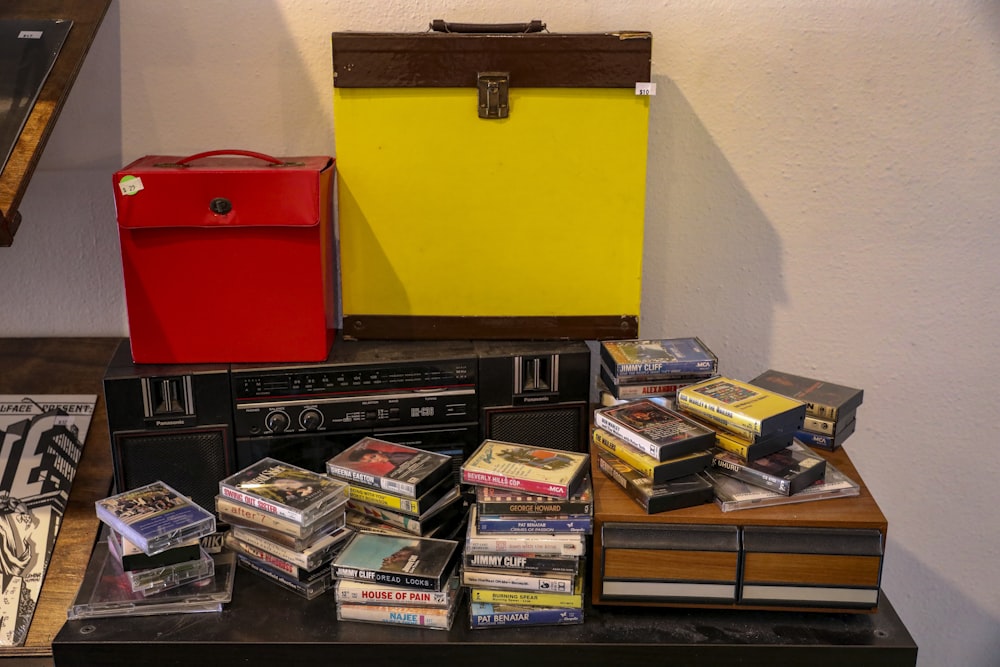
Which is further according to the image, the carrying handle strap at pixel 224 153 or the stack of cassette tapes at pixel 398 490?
the carrying handle strap at pixel 224 153

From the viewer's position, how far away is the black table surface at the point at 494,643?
1283mm

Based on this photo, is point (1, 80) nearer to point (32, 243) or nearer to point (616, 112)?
point (32, 243)

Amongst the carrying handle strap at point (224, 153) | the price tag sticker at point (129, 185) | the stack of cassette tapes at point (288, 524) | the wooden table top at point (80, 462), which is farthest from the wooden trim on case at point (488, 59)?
the wooden table top at point (80, 462)

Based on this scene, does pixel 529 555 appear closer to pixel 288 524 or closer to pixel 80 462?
pixel 288 524

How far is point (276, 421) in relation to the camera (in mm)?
1521

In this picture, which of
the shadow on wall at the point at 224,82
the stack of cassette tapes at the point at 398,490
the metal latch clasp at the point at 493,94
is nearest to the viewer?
the stack of cassette tapes at the point at 398,490

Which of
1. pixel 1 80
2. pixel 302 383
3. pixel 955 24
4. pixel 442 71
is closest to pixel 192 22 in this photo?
pixel 1 80

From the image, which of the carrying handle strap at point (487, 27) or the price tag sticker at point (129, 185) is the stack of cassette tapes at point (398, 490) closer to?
the price tag sticker at point (129, 185)

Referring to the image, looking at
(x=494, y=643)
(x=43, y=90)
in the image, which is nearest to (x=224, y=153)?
(x=43, y=90)

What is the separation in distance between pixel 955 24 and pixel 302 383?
1.33 meters

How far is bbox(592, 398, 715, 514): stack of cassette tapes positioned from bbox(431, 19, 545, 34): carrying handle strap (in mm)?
661

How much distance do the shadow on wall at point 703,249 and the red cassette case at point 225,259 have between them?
2.11 ft

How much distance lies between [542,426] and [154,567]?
650mm

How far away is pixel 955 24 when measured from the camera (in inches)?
66.4
